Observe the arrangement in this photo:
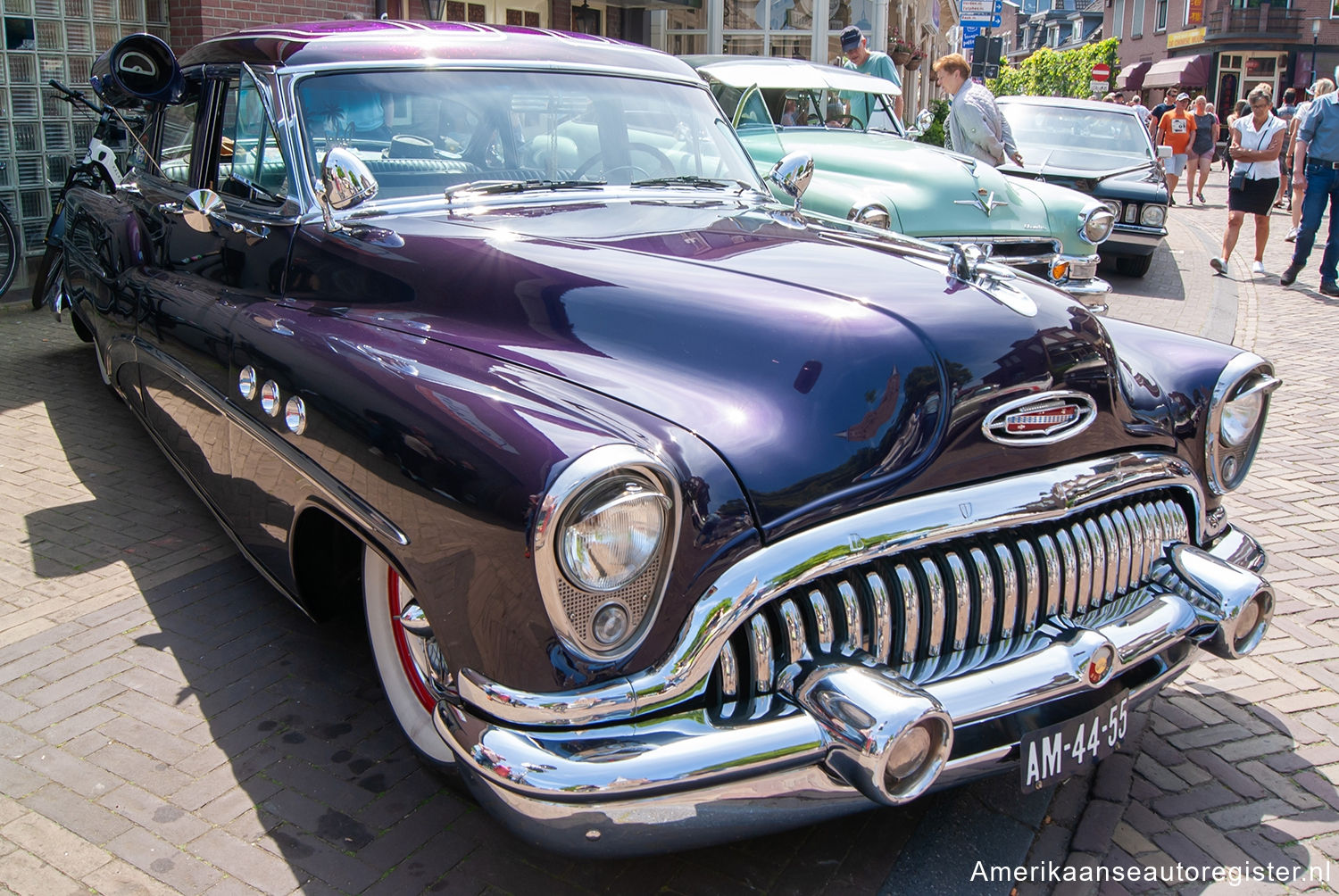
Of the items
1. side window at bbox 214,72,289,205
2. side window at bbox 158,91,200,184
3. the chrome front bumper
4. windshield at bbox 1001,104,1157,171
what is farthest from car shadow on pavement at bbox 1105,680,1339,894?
windshield at bbox 1001,104,1157,171

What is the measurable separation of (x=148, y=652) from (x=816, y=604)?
7.29 feet

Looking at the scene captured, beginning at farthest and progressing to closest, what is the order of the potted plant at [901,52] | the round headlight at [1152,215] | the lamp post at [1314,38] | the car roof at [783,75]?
the lamp post at [1314,38] < the potted plant at [901,52] < the round headlight at [1152,215] < the car roof at [783,75]

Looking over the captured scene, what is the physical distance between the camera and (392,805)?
2.59 metres

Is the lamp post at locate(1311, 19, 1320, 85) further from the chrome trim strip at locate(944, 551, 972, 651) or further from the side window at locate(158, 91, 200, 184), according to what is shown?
the chrome trim strip at locate(944, 551, 972, 651)

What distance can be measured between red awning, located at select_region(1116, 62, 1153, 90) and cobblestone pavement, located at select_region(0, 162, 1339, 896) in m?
54.5

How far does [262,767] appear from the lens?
273 cm

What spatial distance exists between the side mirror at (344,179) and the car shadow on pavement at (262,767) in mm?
1269

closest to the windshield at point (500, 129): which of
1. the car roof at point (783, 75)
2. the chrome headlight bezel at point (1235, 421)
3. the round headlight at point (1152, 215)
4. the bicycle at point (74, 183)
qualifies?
the chrome headlight bezel at point (1235, 421)

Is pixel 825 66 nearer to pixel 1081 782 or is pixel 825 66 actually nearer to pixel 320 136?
pixel 320 136

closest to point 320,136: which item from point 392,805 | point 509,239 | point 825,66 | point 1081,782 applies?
point 509,239

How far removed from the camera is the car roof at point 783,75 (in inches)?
320

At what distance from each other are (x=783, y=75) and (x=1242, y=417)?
6103 mm

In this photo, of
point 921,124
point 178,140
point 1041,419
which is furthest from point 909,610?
point 921,124

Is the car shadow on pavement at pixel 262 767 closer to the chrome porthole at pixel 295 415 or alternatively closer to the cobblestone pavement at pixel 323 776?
the cobblestone pavement at pixel 323 776
